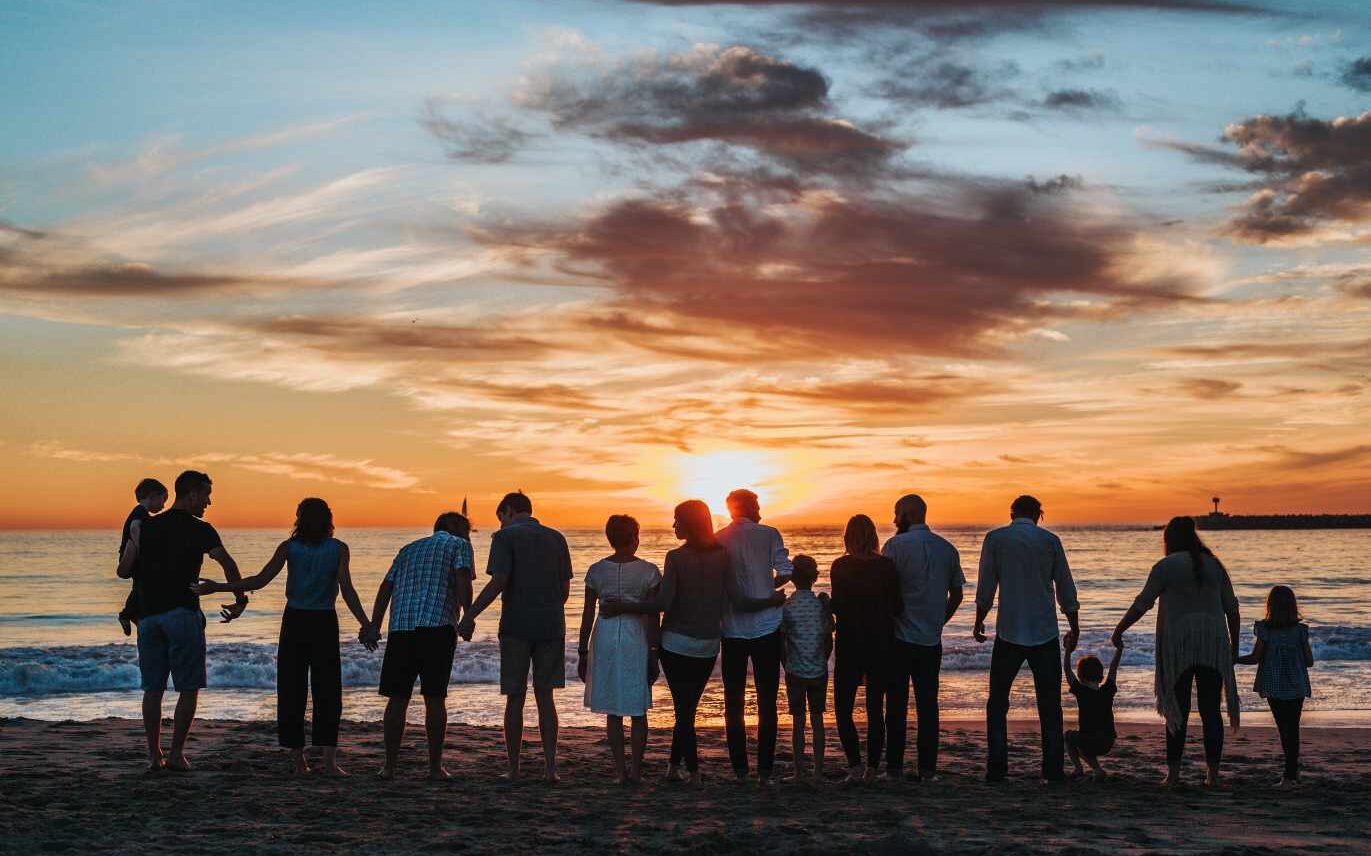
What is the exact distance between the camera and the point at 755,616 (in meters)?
8.43

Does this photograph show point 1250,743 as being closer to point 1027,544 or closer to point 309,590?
point 1027,544

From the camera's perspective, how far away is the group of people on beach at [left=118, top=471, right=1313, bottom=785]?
8.27 meters

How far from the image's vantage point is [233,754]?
9.51 meters

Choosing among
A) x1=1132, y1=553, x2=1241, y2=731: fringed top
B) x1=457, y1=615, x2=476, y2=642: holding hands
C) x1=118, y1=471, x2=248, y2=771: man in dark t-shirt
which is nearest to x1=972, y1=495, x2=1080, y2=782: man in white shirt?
x1=1132, y1=553, x2=1241, y2=731: fringed top

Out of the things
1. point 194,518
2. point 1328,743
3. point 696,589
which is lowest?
point 1328,743

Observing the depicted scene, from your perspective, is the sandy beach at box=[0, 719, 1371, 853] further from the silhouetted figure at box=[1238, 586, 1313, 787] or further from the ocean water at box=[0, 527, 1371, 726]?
the ocean water at box=[0, 527, 1371, 726]

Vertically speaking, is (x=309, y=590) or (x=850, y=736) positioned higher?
(x=309, y=590)

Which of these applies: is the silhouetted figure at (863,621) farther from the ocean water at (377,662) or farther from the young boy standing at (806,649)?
the ocean water at (377,662)

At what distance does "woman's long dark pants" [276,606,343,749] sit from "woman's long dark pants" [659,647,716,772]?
2.35 m

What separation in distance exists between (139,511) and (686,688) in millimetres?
4100

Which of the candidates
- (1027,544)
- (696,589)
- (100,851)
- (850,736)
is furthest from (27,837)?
(1027,544)

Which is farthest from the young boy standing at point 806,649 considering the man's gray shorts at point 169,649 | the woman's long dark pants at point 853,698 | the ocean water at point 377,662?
the ocean water at point 377,662

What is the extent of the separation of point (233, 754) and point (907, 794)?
5.31m

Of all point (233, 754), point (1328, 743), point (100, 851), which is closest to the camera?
point (100, 851)
